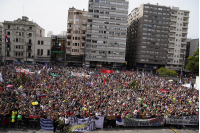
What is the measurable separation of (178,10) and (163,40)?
48.3ft

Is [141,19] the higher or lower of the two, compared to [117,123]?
higher

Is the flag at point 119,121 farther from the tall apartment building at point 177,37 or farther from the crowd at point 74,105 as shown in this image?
the tall apartment building at point 177,37

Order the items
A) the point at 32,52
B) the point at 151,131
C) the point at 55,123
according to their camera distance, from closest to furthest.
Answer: the point at 55,123
the point at 151,131
the point at 32,52

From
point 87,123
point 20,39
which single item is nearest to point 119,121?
point 87,123

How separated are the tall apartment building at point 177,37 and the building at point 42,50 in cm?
4917

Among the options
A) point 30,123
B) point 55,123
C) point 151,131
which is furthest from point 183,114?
point 30,123

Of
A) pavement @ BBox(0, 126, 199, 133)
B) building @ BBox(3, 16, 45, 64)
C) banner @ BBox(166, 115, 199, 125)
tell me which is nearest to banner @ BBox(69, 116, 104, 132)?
pavement @ BBox(0, 126, 199, 133)

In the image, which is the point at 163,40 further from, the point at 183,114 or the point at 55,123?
the point at 55,123

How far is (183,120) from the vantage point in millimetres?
14039

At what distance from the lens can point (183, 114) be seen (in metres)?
14.3

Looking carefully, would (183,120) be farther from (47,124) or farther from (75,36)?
(75,36)

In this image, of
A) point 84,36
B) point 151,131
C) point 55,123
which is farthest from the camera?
point 84,36

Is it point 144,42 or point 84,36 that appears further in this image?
point 144,42

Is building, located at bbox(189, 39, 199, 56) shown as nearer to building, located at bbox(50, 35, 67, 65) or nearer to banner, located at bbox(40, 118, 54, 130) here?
building, located at bbox(50, 35, 67, 65)
